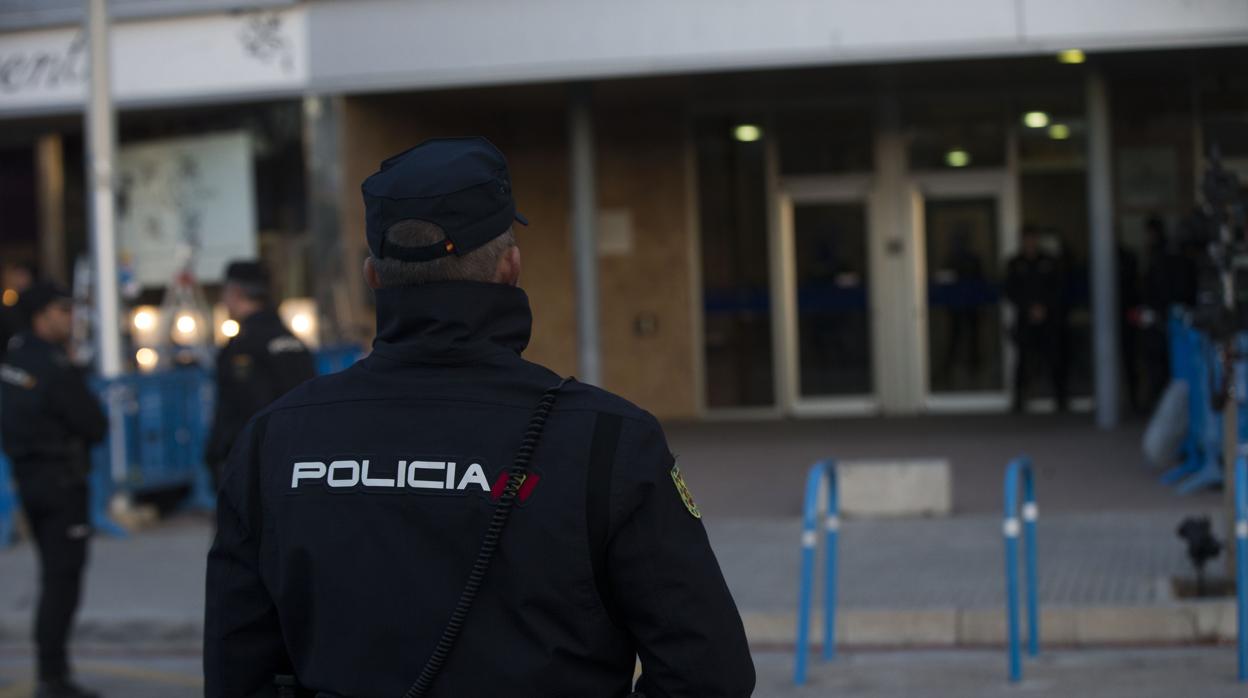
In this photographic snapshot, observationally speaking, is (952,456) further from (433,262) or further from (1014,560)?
(433,262)

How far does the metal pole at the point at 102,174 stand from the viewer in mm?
12586

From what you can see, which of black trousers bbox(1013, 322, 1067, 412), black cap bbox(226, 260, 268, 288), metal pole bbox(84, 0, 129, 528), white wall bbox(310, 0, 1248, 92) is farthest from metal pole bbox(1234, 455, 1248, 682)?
black trousers bbox(1013, 322, 1067, 412)

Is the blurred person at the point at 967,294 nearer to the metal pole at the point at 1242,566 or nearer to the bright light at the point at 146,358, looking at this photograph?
the bright light at the point at 146,358

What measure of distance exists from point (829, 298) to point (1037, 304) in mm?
2465

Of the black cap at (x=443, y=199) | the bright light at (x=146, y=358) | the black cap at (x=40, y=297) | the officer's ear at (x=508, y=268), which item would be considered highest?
the black cap at (x=40, y=297)

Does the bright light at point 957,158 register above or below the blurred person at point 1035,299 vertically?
above

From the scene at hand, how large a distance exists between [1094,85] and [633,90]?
4870 millimetres

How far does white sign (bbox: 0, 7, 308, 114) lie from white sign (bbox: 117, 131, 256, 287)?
890mm

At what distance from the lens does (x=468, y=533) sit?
7.23ft

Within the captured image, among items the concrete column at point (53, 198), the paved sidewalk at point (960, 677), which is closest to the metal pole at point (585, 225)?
the concrete column at point (53, 198)

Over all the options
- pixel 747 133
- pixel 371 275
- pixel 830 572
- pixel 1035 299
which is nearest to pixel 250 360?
pixel 830 572

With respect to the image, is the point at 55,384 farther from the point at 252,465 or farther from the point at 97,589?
the point at 252,465

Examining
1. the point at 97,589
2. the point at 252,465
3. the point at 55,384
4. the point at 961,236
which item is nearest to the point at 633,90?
the point at 961,236

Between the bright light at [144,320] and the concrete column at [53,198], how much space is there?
2350 mm
